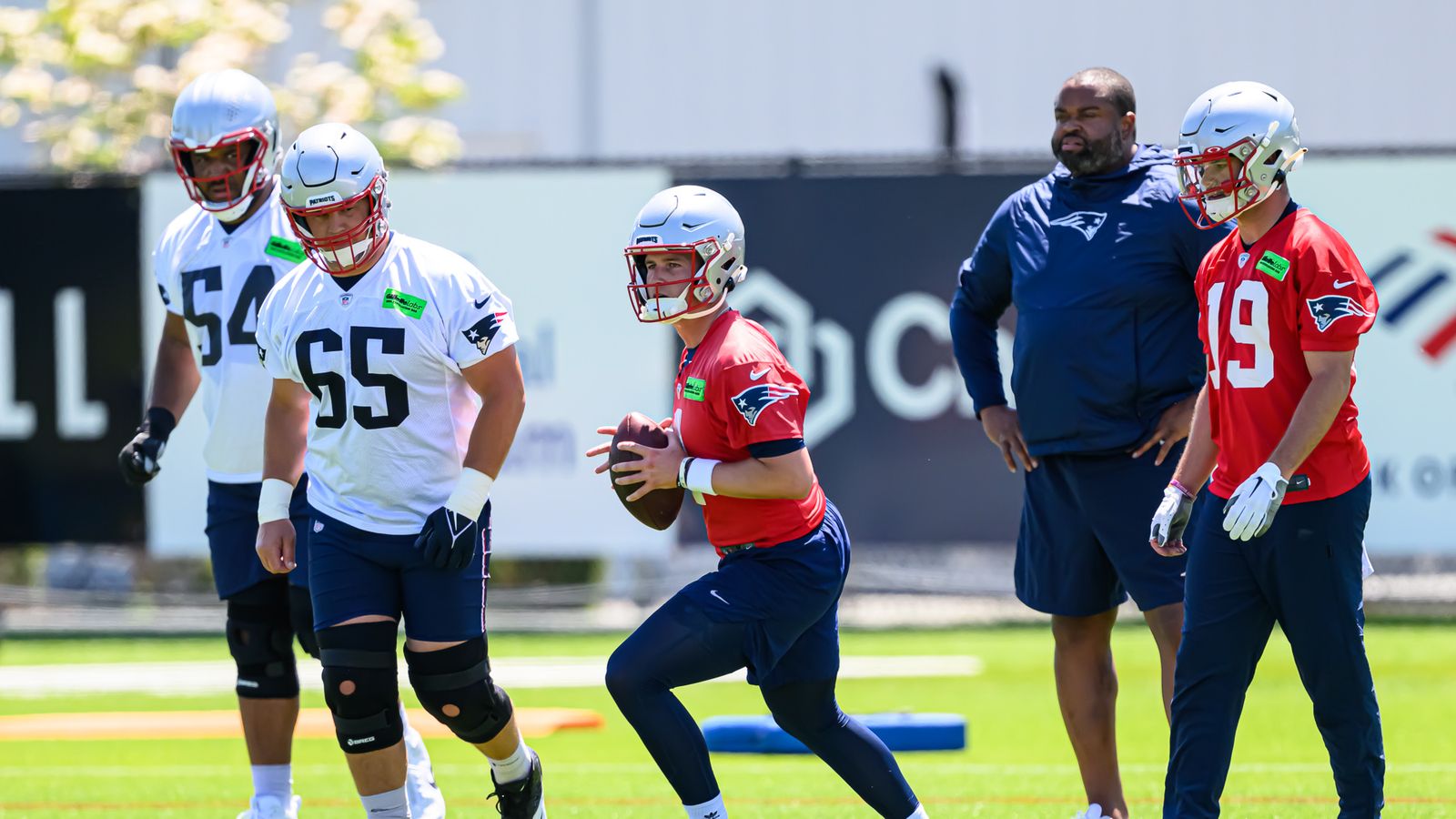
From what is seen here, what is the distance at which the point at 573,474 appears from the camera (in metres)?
10.9

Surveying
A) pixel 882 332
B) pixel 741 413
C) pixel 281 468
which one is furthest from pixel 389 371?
pixel 882 332

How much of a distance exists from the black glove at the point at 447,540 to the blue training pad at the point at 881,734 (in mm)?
2904

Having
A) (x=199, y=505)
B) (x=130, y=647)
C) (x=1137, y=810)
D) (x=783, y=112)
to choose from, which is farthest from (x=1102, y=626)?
(x=783, y=112)

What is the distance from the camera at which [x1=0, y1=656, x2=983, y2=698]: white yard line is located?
10.2m

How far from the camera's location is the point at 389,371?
488 centimetres

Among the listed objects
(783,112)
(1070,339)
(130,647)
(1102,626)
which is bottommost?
(130,647)

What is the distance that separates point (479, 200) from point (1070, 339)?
6.31 meters

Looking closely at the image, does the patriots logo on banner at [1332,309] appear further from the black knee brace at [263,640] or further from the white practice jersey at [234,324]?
the black knee brace at [263,640]

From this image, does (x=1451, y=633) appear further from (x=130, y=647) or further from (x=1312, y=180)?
(x=130, y=647)

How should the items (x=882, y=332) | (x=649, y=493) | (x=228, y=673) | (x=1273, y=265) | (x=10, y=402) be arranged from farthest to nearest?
(x=10, y=402) < (x=882, y=332) < (x=228, y=673) < (x=649, y=493) < (x=1273, y=265)

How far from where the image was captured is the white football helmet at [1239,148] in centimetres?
448

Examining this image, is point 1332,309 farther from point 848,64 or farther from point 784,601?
point 848,64

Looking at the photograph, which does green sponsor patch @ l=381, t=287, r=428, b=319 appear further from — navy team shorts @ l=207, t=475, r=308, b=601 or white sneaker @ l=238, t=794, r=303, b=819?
white sneaker @ l=238, t=794, r=303, b=819

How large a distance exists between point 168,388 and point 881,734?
3239 mm
